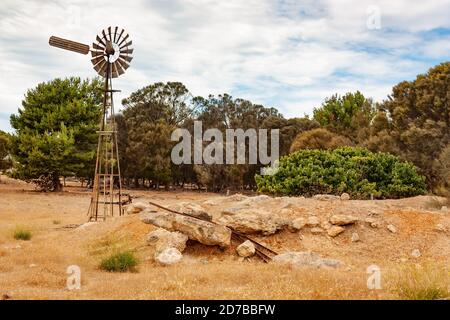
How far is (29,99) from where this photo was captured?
37.2 m

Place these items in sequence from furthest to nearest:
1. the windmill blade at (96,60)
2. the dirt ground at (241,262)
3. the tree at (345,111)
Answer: the tree at (345,111)
the windmill blade at (96,60)
the dirt ground at (241,262)

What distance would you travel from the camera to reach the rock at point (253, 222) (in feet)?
41.7

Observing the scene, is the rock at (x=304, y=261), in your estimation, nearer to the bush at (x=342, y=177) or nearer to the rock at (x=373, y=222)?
the rock at (x=373, y=222)

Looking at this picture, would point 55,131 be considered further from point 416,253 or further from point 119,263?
point 416,253

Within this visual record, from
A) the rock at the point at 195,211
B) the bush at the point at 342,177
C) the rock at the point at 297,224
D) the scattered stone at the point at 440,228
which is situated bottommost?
the scattered stone at the point at 440,228

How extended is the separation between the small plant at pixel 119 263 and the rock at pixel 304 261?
323 centimetres

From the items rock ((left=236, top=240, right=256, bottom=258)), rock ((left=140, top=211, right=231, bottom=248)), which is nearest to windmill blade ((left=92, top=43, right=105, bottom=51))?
rock ((left=140, top=211, right=231, bottom=248))

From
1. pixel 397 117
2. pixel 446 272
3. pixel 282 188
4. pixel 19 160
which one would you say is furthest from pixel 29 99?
pixel 446 272

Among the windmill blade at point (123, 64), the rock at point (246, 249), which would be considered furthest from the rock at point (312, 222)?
the windmill blade at point (123, 64)

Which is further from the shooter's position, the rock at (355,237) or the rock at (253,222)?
the rock at (355,237)

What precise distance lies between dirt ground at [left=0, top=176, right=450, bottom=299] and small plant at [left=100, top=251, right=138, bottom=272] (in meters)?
0.19

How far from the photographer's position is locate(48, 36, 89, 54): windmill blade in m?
18.4

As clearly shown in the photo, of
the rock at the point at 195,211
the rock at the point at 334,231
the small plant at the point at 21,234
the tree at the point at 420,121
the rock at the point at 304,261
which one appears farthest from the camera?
the tree at the point at 420,121

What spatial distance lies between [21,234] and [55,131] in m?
23.6
